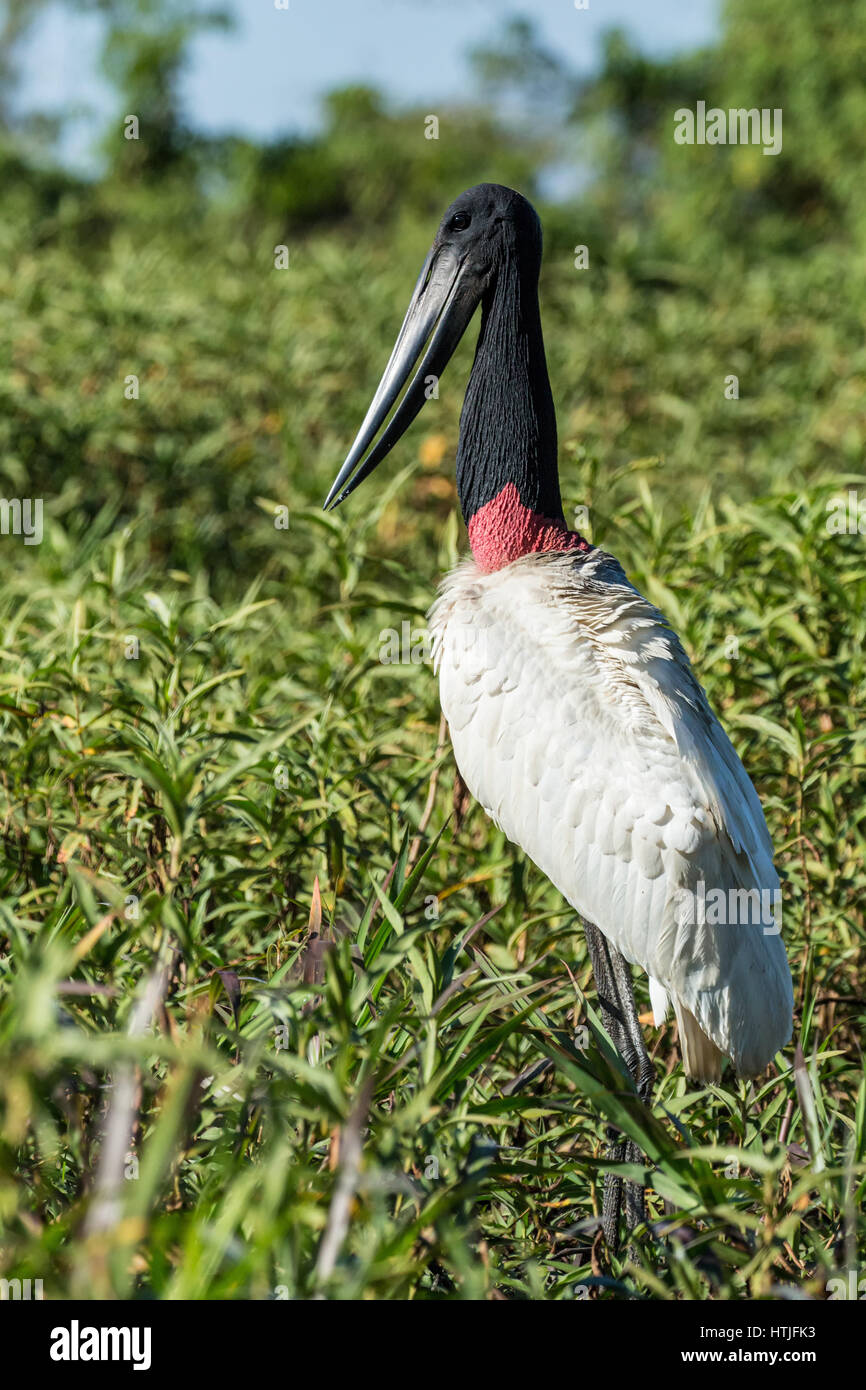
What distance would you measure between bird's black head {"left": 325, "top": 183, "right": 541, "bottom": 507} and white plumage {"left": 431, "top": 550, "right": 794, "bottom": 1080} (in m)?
0.73

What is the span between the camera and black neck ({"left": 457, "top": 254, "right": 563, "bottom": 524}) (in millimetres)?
3109

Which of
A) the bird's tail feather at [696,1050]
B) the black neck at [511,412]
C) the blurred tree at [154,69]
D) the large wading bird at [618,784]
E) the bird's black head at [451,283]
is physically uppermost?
the blurred tree at [154,69]

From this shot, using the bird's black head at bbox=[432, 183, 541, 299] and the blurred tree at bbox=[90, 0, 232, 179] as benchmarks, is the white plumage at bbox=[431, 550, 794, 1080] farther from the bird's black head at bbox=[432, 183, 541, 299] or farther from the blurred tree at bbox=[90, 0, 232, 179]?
the blurred tree at bbox=[90, 0, 232, 179]

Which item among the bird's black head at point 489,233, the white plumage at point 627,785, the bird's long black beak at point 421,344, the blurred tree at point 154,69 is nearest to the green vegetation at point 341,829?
the white plumage at point 627,785

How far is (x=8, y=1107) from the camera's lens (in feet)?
5.32

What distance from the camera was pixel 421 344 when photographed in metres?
3.34

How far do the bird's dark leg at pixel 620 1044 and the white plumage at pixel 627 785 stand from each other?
0.29 ft

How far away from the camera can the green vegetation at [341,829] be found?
1848 millimetres

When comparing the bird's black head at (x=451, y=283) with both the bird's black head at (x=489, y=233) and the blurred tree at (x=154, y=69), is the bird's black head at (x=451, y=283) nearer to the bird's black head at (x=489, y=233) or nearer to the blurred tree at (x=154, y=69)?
the bird's black head at (x=489, y=233)

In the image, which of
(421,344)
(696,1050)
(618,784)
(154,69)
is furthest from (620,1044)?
(154,69)

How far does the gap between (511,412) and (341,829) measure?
1.07 m
